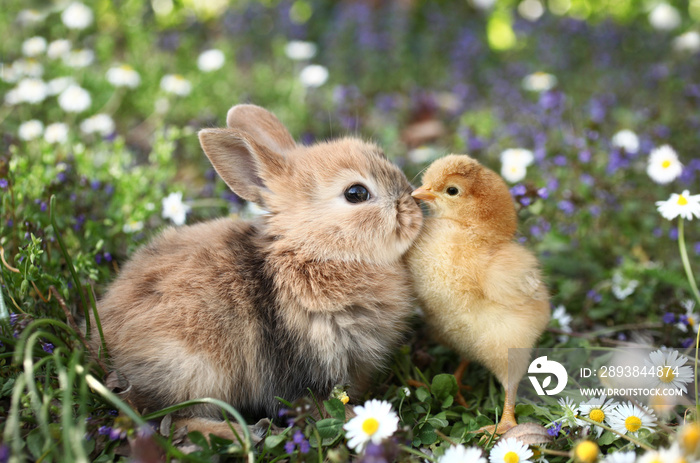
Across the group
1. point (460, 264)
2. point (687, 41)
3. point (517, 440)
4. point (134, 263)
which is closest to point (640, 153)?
point (687, 41)

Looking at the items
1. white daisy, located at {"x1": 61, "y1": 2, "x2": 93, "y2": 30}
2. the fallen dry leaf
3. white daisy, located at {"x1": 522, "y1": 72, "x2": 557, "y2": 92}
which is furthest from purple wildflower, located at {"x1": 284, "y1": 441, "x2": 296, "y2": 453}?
white daisy, located at {"x1": 61, "y1": 2, "x2": 93, "y2": 30}

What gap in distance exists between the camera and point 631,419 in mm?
2424

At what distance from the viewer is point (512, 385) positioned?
2.69m

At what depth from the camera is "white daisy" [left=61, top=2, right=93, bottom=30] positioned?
5.71 meters

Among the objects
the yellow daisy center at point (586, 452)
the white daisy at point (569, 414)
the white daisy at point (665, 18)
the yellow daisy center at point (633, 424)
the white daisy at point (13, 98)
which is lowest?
the white daisy at point (569, 414)

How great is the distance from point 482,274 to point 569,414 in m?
0.73

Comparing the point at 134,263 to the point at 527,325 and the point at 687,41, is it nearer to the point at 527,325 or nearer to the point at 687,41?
the point at 527,325

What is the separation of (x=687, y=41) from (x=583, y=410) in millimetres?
4675

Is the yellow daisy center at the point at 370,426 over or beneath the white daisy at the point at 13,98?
beneath

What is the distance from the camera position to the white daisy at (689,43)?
18.1ft

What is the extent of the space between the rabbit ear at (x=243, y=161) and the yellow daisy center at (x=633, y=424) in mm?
1986

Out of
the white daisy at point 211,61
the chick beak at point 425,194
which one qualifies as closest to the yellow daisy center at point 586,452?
the chick beak at point 425,194

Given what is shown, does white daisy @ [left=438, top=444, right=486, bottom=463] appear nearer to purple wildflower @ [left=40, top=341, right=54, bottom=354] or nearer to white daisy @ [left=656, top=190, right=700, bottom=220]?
white daisy @ [left=656, top=190, right=700, bottom=220]

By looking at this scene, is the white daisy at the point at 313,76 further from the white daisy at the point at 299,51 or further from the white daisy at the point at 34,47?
the white daisy at the point at 34,47
